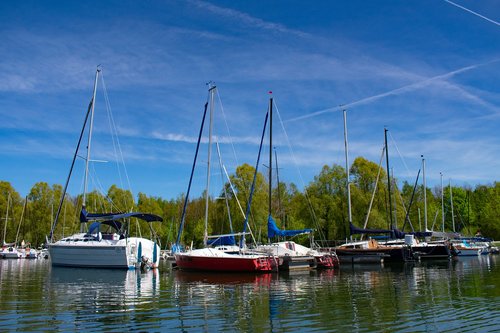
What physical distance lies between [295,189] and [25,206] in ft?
174

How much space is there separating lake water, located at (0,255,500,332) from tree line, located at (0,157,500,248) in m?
26.5

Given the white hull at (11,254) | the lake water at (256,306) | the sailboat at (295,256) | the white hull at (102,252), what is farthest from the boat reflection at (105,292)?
the white hull at (11,254)

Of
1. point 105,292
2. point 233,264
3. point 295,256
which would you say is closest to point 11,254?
point 233,264

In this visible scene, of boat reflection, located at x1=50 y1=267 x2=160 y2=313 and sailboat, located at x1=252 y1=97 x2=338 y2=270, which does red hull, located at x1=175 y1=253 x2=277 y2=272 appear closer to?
sailboat, located at x1=252 y1=97 x2=338 y2=270

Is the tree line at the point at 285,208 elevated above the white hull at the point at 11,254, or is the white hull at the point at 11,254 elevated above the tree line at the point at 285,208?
the tree line at the point at 285,208

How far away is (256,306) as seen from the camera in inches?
765

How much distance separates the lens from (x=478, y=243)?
78.7 m

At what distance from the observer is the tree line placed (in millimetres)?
69812

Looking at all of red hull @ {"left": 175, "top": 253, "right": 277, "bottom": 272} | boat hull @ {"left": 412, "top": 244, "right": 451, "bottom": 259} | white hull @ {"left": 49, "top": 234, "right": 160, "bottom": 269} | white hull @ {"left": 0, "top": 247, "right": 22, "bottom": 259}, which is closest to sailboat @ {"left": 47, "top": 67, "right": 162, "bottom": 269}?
white hull @ {"left": 49, "top": 234, "right": 160, "bottom": 269}

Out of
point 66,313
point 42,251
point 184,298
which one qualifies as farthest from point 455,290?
point 42,251

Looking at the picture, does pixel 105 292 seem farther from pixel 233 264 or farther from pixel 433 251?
pixel 433 251

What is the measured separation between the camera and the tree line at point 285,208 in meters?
69.8

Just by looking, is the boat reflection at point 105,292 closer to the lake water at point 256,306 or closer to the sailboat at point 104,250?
the lake water at point 256,306

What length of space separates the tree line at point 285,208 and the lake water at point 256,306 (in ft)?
87.0
